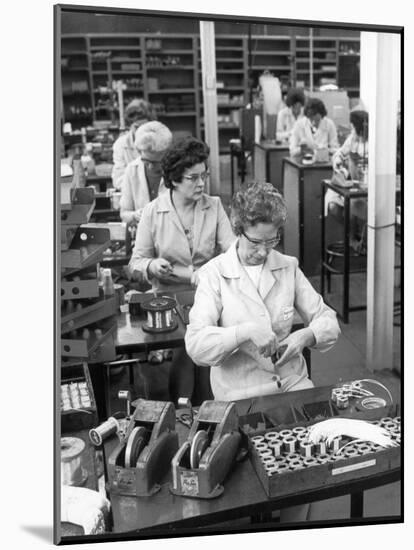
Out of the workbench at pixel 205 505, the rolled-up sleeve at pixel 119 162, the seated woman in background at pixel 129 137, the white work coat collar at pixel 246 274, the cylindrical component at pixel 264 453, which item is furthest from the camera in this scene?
the rolled-up sleeve at pixel 119 162

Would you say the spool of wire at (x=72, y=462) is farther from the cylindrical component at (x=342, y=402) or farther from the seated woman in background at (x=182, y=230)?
the cylindrical component at (x=342, y=402)

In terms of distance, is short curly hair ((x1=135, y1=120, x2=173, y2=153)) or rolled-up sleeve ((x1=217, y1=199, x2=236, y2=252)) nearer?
rolled-up sleeve ((x1=217, y1=199, x2=236, y2=252))

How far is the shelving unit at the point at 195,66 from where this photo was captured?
2729 millimetres

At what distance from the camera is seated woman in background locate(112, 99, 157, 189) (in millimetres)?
3369

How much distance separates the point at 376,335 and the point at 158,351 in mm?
901

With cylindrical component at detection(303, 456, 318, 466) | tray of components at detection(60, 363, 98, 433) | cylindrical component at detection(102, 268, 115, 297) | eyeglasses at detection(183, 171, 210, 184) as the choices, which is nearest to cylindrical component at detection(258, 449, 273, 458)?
cylindrical component at detection(303, 456, 318, 466)

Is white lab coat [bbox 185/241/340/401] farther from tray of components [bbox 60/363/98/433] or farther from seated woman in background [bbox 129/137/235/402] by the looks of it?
tray of components [bbox 60/363/98/433]

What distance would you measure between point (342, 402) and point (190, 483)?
2.32ft

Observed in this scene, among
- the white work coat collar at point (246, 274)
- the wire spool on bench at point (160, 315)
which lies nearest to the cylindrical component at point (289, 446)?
the white work coat collar at point (246, 274)

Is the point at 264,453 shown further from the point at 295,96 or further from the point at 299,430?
the point at 295,96

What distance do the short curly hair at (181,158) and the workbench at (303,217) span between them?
34 cm

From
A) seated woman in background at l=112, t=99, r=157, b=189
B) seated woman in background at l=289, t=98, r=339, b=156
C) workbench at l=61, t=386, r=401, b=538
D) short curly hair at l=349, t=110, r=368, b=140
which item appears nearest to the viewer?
workbench at l=61, t=386, r=401, b=538

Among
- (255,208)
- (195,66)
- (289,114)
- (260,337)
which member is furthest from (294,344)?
(289,114)

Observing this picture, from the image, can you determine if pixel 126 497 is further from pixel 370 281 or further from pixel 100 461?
pixel 370 281
